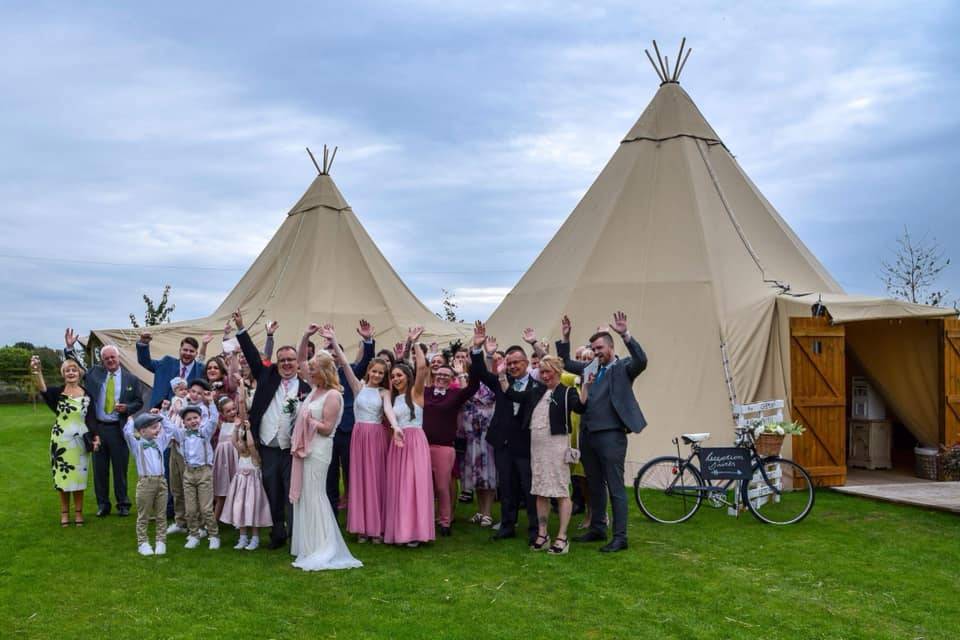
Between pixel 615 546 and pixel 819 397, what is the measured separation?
13.1 feet

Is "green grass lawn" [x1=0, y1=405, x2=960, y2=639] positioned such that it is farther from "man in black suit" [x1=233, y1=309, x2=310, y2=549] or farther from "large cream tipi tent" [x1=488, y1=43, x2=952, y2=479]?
"large cream tipi tent" [x1=488, y1=43, x2=952, y2=479]

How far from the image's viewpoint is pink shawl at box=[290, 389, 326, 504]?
5977 millimetres

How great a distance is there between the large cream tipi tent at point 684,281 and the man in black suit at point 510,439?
2.86 meters

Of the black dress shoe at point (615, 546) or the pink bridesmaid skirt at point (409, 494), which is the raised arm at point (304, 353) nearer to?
the pink bridesmaid skirt at point (409, 494)

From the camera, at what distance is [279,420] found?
632 cm

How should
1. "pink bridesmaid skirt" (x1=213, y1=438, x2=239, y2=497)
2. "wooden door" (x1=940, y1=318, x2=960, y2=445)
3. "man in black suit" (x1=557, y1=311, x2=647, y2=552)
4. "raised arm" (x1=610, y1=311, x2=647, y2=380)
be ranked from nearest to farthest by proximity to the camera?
"raised arm" (x1=610, y1=311, x2=647, y2=380) < "man in black suit" (x1=557, y1=311, x2=647, y2=552) < "pink bridesmaid skirt" (x1=213, y1=438, x2=239, y2=497) < "wooden door" (x1=940, y1=318, x2=960, y2=445)

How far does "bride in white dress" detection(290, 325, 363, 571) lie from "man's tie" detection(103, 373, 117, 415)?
280cm

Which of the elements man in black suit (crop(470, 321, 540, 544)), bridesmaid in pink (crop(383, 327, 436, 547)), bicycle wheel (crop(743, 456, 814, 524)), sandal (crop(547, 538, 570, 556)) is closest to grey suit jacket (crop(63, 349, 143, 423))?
bridesmaid in pink (crop(383, 327, 436, 547))

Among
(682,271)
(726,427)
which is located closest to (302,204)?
(682,271)

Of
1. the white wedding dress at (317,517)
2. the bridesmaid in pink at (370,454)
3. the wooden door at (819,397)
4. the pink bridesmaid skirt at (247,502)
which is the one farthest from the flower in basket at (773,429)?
the pink bridesmaid skirt at (247,502)

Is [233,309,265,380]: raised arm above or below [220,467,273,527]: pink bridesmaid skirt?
above

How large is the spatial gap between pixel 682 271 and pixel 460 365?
365 cm

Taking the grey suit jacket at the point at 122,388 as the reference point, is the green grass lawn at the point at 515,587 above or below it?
below

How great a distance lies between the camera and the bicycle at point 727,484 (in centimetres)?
750
